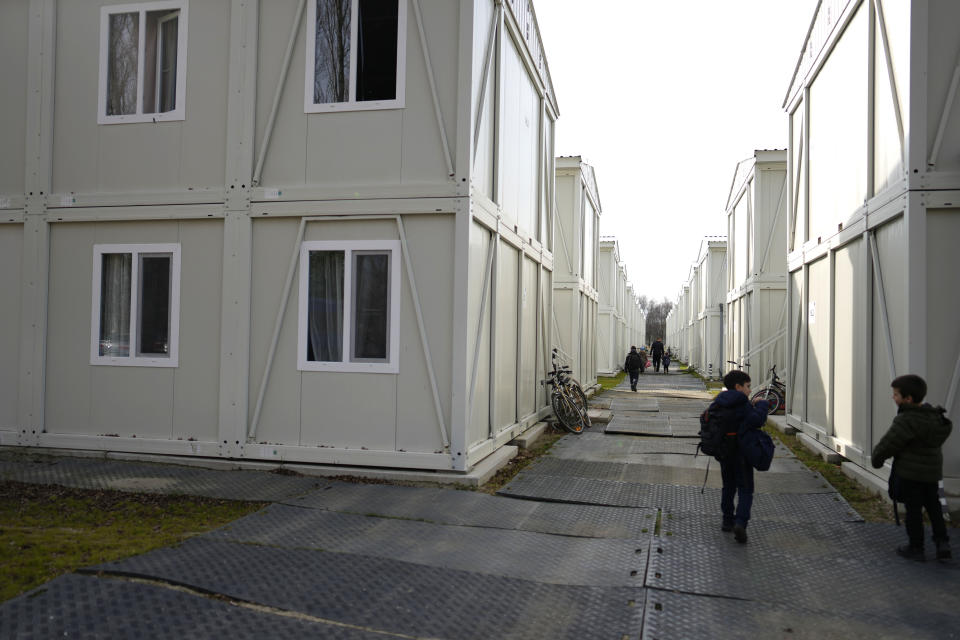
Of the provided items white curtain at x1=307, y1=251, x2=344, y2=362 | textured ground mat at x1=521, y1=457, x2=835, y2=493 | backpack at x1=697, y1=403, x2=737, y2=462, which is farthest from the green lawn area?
backpack at x1=697, y1=403, x2=737, y2=462

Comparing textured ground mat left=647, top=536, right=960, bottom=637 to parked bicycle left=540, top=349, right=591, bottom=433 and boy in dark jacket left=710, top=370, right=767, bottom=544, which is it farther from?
parked bicycle left=540, top=349, right=591, bottom=433

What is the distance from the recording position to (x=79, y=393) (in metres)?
9.45

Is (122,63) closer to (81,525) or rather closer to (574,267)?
(81,525)

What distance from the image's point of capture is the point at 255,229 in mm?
8906

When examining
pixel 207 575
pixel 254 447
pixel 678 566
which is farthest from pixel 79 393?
pixel 678 566

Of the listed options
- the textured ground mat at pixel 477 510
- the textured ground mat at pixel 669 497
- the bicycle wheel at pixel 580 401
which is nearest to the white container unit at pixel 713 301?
the bicycle wheel at pixel 580 401

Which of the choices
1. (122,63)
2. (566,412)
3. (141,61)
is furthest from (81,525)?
(566,412)

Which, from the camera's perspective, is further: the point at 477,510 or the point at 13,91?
the point at 13,91

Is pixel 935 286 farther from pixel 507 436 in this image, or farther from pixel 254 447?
pixel 254 447

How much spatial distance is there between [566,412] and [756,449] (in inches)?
289

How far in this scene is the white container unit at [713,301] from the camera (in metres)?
30.8

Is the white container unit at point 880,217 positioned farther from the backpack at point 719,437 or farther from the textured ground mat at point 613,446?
the backpack at point 719,437

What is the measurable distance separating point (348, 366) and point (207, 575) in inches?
149

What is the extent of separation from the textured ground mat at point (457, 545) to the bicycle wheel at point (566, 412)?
668 cm
